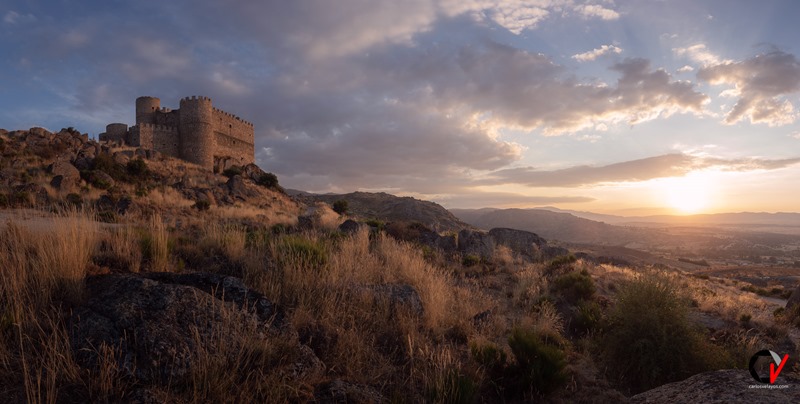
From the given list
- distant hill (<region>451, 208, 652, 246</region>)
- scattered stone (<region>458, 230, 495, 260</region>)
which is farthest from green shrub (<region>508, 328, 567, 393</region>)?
distant hill (<region>451, 208, 652, 246</region>)

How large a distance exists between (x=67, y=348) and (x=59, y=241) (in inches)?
111

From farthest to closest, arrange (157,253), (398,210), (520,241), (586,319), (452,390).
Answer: (398,210)
(520,241)
(586,319)
(157,253)
(452,390)

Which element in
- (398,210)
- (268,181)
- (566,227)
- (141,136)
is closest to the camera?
(268,181)

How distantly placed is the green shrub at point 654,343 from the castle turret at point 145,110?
51.3m

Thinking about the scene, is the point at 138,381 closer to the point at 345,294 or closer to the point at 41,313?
the point at 41,313

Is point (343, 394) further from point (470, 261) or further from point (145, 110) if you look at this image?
point (145, 110)

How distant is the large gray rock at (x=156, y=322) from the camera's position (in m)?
3.14

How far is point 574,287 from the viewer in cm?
1102

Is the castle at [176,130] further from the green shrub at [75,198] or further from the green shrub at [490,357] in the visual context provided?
the green shrub at [490,357]

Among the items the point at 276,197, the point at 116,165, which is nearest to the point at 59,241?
the point at 116,165

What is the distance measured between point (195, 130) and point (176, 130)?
240 cm

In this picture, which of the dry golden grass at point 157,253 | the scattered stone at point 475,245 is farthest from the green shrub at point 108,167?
the dry golden grass at point 157,253

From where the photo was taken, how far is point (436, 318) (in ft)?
20.0

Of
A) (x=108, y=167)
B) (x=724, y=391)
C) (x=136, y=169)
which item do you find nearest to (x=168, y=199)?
(x=108, y=167)
